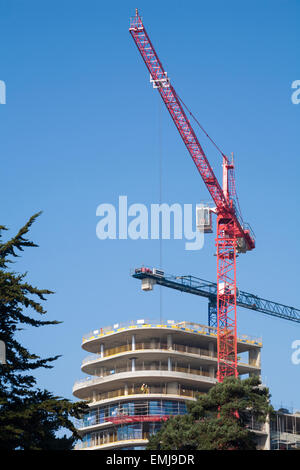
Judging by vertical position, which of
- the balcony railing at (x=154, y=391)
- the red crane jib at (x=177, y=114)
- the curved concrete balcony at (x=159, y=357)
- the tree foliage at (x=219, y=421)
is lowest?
the tree foliage at (x=219, y=421)

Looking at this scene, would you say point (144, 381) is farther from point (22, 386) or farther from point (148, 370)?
point (22, 386)

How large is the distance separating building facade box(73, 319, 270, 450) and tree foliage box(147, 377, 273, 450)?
2955 centimetres

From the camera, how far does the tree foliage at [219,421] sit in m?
78.2

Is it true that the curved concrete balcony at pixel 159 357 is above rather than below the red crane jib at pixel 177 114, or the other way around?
below

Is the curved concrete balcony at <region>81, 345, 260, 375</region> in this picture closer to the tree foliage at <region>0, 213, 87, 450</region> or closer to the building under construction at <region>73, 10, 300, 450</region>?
the building under construction at <region>73, 10, 300, 450</region>

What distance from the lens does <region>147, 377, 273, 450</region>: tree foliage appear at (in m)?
78.2

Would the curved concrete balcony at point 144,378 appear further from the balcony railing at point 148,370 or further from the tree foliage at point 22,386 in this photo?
the tree foliage at point 22,386

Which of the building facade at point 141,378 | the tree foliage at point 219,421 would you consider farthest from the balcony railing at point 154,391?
the tree foliage at point 219,421

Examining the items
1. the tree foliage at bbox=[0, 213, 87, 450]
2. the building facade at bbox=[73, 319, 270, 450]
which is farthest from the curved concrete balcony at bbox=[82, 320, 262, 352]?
the tree foliage at bbox=[0, 213, 87, 450]

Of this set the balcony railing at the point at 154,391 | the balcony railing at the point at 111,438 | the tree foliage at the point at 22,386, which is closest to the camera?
the tree foliage at the point at 22,386

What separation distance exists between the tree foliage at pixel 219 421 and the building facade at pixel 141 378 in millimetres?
29553

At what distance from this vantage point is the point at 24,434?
177 feet
